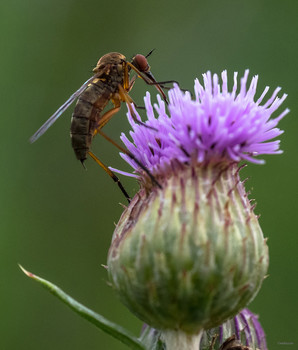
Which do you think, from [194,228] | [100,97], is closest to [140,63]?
[100,97]

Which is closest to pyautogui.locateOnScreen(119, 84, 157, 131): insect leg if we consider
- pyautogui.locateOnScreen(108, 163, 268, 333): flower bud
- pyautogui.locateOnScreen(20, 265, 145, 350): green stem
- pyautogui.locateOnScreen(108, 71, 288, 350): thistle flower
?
pyautogui.locateOnScreen(108, 71, 288, 350): thistle flower

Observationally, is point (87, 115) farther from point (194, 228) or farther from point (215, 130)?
point (194, 228)

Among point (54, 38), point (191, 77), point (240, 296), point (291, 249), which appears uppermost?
point (54, 38)

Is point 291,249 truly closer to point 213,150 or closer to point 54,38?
point 213,150

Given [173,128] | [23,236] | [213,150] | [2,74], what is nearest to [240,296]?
[213,150]

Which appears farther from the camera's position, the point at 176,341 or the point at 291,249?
the point at 291,249
